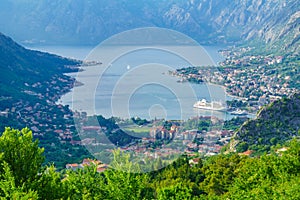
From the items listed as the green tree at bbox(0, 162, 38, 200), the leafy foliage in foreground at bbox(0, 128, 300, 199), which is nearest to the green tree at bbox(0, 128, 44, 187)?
the leafy foliage in foreground at bbox(0, 128, 300, 199)

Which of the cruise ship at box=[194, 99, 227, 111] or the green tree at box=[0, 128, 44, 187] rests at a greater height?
the cruise ship at box=[194, 99, 227, 111]

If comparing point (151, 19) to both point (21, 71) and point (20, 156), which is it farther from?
point (20, 156)

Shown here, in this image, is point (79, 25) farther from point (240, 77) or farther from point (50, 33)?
point (240, 77)

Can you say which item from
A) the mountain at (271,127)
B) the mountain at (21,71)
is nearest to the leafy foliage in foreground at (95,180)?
the mountain at (271,127)

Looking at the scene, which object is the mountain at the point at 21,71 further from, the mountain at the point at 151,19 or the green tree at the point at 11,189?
the mountain at the point at 151,19

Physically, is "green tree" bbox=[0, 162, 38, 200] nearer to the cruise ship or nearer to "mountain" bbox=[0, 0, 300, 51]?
the cruise ship

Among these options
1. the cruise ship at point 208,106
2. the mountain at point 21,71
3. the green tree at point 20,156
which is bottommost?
the green tree at point 20,156

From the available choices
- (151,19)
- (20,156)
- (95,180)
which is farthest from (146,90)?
(151,19)
